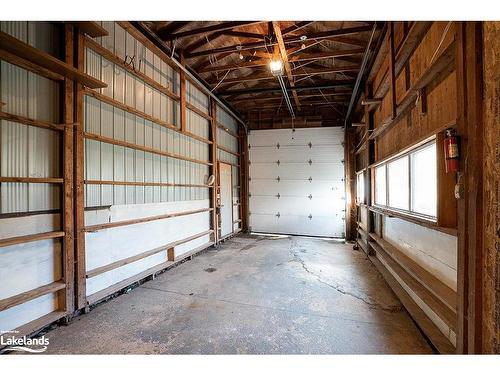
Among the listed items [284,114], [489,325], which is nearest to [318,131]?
[284,114]

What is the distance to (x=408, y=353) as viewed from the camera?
2.08 m

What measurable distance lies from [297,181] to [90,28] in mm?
6295

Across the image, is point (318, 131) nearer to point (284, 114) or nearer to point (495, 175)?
point (284, 114)

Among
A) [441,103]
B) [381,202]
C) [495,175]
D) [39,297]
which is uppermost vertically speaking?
[441,103]

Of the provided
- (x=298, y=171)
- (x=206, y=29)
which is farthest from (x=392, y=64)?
(x=298, y=171)

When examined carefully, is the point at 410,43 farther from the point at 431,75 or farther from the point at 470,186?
the point at 470,186

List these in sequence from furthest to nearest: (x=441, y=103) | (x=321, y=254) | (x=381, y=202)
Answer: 1. (x=321, y=254)
2. (x=381, y=202)
3. (x=441, y=103)

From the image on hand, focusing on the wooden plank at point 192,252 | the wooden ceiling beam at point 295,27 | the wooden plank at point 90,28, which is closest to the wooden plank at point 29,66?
the wooden plank at point 90,28

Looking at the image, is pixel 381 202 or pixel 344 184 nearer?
pixel 381 202

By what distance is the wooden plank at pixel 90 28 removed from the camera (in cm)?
264

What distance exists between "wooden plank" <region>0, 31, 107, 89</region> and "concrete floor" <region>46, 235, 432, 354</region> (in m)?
2.65

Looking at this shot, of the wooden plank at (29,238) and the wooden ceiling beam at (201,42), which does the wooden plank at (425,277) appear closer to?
the wooden plank at (29,238)

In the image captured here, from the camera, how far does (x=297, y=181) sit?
25.7 feet

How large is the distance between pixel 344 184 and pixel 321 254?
2.84 m
